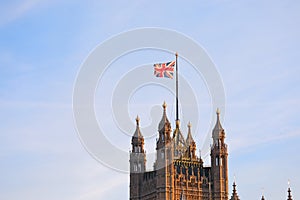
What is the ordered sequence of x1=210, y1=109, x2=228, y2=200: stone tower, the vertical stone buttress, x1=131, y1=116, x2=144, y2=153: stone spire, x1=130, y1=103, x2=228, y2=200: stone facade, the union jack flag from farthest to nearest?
x1=131, y1=116, x2=144, y2=153: stone spire < x1=210, y1=109, x2=228, y2=200: stone tower < x1=130, y1=103, x2=228, y2=200: stone facade < the vertical stone buttress < the union jack flag

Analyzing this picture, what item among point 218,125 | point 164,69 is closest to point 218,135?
point 218,125

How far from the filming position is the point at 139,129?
530ft

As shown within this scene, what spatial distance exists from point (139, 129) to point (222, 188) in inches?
892

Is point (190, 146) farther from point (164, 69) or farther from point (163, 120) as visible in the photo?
point (164, 69)

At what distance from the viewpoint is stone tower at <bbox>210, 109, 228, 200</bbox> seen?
152m

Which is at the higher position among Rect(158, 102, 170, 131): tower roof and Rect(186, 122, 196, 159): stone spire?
Rect(158, 102, 170, 131): tower roof

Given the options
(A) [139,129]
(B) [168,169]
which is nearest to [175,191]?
(B) [168,169]

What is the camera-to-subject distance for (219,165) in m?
153

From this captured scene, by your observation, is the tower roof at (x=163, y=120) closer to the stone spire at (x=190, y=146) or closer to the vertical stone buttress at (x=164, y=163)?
the vertical stone buttress at (x=164, y=163)

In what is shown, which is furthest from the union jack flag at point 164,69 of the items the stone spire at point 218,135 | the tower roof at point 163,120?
the stone spire at point 218,135

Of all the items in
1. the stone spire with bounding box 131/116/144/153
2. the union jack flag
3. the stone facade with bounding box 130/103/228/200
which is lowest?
the stone facade with bounding box 130/103/228/200

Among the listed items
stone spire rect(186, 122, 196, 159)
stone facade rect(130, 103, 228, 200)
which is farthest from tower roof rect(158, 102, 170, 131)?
stone spire rect(186, 122, 196, 159)

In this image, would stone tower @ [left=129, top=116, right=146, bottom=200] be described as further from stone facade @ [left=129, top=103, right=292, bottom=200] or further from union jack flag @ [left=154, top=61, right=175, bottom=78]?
union jack flag @ [left=154, top=61, right=175, bottom=78]

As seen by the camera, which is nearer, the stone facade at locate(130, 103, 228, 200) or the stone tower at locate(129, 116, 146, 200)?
the stone facade at locate(130, 103, 228, 200)
